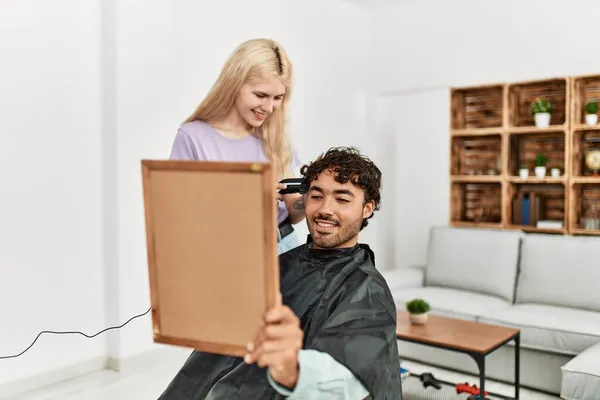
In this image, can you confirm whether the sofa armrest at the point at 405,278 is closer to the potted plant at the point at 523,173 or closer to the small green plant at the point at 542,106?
the potted plant at the point at 523,173

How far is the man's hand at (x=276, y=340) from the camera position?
1037 millimetres

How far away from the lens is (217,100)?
2098 mm

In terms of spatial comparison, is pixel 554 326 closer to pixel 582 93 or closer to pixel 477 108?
pixel 582 93

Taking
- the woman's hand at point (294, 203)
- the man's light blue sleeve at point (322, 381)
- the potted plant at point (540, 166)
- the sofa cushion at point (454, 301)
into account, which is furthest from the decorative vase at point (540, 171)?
the man's light blue sleeve at point (322, 381)

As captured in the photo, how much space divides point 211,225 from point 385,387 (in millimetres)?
592

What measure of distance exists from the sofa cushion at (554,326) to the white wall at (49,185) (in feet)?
8.10

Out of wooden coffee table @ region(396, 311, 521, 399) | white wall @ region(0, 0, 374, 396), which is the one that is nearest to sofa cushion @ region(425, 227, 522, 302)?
wooden coffee table @ region(396, 311, 521, 399)

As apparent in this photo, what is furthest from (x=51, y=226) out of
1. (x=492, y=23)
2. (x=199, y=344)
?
(x=492, y=23)

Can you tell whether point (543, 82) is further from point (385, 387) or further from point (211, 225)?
point (211, 225)

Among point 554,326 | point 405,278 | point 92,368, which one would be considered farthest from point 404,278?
point 92,368

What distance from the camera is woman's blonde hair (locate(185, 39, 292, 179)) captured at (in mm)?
1997

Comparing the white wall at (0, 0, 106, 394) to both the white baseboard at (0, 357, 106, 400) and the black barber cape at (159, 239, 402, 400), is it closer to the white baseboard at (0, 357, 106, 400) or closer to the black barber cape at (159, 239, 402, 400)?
the white baseboard at (0, 357, 106, 400)

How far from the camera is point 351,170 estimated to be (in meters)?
1.66

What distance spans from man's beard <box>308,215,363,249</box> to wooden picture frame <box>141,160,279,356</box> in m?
0.60
